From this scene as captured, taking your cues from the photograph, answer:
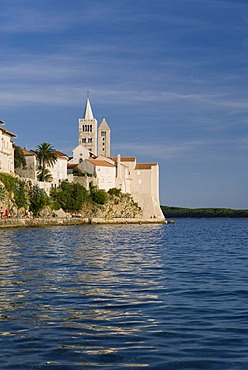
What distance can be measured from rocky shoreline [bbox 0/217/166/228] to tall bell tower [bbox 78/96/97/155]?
2754 centimetres

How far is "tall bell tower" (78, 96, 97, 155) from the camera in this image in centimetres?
12356

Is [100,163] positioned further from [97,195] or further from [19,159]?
[19,159]

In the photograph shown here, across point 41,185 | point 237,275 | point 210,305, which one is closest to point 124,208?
point 41,185

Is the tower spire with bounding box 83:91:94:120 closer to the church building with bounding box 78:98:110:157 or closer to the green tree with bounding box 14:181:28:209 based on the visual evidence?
the church building with bounding box 78:98:110:157

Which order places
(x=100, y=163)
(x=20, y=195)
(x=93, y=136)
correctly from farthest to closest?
(x=93, y=136) < (x=100, y=163) < (x=20, y=195)

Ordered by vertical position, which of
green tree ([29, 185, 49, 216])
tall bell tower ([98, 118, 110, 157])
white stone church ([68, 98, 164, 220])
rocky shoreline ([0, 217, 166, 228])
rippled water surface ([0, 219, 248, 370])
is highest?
tall bell tower ([98, 118, 110, 157])

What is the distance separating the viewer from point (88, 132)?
124m

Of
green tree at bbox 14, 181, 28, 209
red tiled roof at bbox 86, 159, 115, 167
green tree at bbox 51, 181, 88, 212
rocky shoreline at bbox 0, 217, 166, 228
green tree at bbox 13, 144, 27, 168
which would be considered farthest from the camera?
red tiled roof at bbox 86, 159, 115, 167

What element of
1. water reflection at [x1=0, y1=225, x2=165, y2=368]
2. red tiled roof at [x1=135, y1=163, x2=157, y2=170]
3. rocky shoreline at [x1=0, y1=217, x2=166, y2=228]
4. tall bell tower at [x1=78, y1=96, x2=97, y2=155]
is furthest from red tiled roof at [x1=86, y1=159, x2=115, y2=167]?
water reflection at [x1=0, y1=225, x2=165, y2=368]

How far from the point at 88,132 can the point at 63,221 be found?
178 feet

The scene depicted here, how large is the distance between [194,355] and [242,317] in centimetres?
294

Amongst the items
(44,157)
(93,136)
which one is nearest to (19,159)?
(44,157)

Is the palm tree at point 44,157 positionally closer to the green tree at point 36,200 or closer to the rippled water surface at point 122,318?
the green tree at point 36,200

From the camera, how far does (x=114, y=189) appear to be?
96.3 metres
